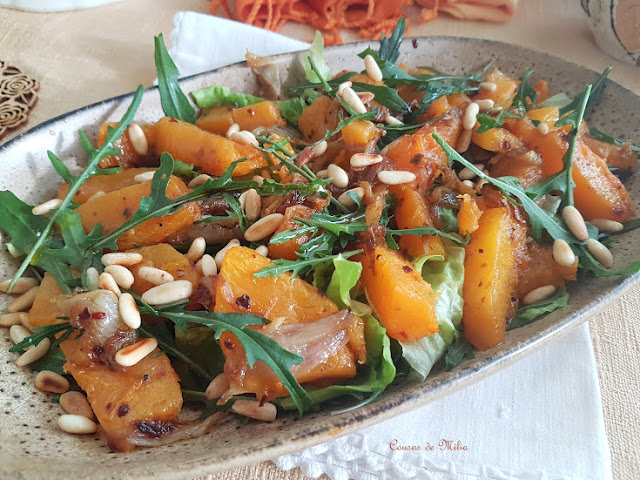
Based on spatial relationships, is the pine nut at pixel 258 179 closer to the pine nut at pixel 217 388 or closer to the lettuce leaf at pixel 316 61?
the pine nut at pixel 217 388

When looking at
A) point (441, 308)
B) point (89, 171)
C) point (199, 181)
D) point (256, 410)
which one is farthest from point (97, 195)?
point (441, 308)

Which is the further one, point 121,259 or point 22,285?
point 22,285

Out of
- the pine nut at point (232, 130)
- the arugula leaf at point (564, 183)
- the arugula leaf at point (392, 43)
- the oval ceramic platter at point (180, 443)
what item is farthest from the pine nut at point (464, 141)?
the pine nut at point (232, 130)

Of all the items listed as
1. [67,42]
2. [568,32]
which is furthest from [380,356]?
[568,32]

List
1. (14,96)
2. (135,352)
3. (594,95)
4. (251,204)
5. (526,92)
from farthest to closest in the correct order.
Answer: (14,96) → (526,92) → (594,95) → (251,204) → (135,352)

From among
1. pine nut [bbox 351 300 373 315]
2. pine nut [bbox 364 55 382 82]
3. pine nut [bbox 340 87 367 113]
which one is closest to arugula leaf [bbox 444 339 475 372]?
pine nut [bbox 351 300 373 315]

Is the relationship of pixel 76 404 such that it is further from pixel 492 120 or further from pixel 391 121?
pixel 492 120

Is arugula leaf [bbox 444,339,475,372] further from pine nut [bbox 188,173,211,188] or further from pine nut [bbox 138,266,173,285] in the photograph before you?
Result: pine nut [bbox 188,173,211,188]
